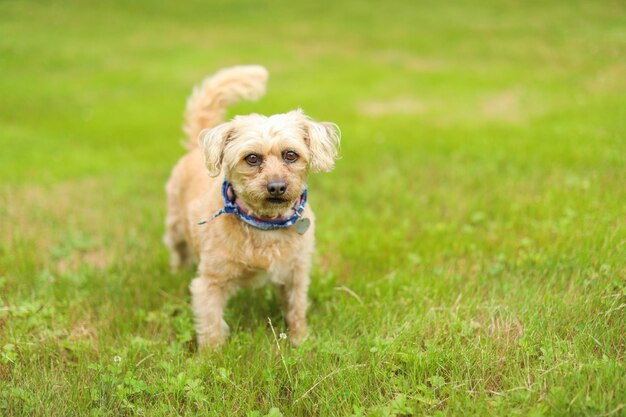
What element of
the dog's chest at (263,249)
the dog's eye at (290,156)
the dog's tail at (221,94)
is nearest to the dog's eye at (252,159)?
the dog's eye at (290,156)

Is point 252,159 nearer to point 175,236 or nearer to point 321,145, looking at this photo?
point 321,145

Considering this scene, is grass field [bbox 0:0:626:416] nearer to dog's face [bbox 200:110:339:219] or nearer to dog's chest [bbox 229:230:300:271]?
dog's chest [bbox 229:230:300:271]

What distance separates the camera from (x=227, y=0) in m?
31.1

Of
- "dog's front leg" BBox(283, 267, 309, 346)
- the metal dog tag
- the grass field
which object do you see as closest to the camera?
the grass field

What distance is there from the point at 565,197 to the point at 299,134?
3.27 metres

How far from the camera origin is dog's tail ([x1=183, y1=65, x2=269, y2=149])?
451 cm

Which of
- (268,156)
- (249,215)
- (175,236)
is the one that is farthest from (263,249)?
(175,236)

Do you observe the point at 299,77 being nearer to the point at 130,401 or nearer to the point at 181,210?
the point at 181,210

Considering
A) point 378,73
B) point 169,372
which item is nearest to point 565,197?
point 169,372

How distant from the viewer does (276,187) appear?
329cm

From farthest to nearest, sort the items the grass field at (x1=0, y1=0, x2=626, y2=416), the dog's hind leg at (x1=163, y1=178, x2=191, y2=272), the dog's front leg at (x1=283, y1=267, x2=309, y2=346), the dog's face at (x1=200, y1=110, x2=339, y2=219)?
the dog's hind leg at (x1=163, y1=178, x2=191, y2=272) < the dog's front leg at (x1=283, y1=267, x2=309, y2=346) < the dog's face at (x1=200, y1=110, x2=339, y2=219) < the grass field at (x1=0, y1=0, x2=626, y2=416)

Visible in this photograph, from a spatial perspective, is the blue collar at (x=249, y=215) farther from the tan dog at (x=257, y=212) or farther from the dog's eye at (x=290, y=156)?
the dog's eye at (x=290, y=156)

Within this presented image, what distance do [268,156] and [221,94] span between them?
144 cm

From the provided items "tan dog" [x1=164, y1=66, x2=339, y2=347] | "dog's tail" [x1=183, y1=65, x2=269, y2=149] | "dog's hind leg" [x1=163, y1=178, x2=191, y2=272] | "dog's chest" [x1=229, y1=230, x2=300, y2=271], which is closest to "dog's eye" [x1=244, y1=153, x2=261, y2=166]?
"tan dog" [x1=164, y1=66, x2=339, y2=347]
